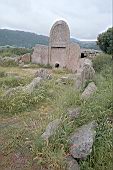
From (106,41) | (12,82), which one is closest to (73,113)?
(12,82)

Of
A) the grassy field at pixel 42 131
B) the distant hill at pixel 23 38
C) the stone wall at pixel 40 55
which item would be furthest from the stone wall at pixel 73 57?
the distant hill at pixel 23 38

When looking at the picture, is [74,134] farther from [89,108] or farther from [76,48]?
[76,48]

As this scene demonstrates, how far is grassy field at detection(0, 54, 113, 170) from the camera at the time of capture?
4250 millimetres

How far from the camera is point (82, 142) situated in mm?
4281

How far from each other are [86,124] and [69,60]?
1183cm

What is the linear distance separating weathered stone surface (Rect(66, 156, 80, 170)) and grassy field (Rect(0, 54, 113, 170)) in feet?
0.23

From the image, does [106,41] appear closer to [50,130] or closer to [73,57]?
[73,57]

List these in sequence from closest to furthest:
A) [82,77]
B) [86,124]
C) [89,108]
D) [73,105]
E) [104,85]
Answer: [86,124] → [89,108] → [73,105] → [104,85] → [82,77]

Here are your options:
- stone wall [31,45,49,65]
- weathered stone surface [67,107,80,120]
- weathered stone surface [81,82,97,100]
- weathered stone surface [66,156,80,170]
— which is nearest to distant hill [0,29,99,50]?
stone wall [31,45,49,65]

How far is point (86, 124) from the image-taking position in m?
4.95

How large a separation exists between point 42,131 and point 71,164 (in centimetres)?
98

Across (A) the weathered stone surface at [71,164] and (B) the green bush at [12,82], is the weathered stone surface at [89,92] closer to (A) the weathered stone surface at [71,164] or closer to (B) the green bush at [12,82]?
(A) the weathered stone surface at [71,164]

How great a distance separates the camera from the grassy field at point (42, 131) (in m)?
Answer: 4.25

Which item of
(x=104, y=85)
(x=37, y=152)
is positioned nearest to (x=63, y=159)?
(x=37, y=152)
